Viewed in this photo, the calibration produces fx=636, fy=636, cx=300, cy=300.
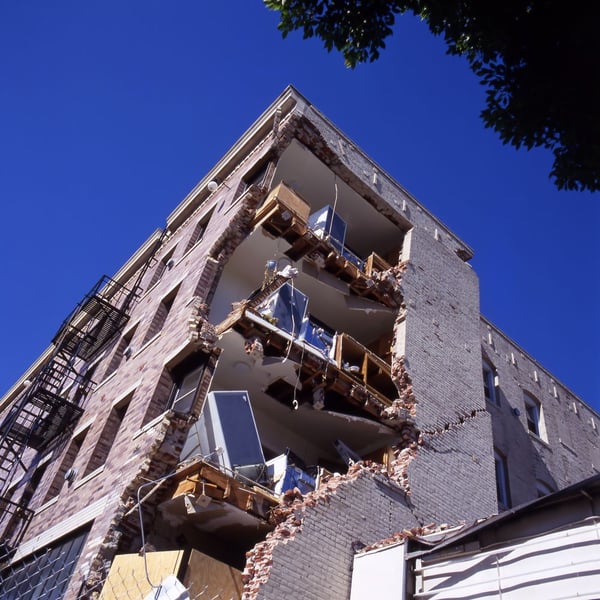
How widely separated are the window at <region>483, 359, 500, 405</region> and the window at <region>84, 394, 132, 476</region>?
39.0 ft

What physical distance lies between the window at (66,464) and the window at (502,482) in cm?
1145

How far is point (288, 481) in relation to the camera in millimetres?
11664

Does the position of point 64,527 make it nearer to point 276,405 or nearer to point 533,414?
point 276,405

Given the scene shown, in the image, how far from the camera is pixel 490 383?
2198 cm

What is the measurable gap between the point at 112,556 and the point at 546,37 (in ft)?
32.6

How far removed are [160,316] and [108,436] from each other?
3.93 m

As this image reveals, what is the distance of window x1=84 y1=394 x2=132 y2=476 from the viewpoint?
14704 mm

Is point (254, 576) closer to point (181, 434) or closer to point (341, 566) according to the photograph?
point (341, 566)

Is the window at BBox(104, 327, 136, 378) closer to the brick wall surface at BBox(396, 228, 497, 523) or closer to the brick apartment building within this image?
the brick apartment building

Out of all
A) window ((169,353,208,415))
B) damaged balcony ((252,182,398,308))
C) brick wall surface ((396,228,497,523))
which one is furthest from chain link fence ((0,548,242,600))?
damaged balcony ((252,182,398,308))

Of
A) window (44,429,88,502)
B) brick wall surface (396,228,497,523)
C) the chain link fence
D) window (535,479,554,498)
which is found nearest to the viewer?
the chain link fence

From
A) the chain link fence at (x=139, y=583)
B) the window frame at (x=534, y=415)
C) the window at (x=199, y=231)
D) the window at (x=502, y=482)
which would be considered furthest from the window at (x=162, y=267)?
the window frame at (x=534, y=415)

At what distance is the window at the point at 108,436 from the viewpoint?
1470cm

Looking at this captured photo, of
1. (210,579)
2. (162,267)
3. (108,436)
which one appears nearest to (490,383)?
(162,267)
